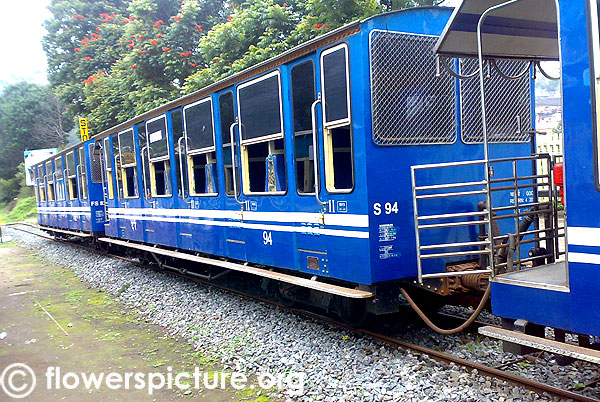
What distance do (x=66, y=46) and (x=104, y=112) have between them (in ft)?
47.6

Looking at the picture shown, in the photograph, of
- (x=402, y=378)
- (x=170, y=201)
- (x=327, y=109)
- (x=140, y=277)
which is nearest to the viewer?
(x=402, y=378)

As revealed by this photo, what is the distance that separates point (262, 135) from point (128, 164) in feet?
19.5

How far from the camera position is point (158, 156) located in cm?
1001

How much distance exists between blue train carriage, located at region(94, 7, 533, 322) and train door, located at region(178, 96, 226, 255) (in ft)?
0.30

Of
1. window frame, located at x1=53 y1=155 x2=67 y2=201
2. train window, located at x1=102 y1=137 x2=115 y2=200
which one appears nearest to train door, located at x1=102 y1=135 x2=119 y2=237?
train window, located at x1=102 y1=137 x2=115 y2=200

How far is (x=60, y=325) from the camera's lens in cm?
772

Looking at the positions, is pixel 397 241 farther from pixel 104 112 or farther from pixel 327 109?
pixel 104 112

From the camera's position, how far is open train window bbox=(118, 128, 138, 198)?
444 inches

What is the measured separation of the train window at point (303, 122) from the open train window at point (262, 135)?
281mm

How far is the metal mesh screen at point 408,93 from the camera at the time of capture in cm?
496

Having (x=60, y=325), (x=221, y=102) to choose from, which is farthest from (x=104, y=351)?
(x=221, y=102)

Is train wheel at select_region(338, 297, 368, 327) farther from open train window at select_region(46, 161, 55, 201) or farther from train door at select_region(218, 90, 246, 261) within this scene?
open train window at select_region(46, 161, 55, 201)

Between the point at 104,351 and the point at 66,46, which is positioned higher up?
the point at 66,46

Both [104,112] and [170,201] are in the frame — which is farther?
[104,112]
